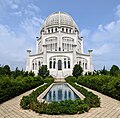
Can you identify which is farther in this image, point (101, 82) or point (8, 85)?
point (101, 82)

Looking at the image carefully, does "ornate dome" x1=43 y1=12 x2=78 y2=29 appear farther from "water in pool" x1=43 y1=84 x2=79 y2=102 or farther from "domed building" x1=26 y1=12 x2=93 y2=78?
"water in pool" x1=43 y1=84 x2=79 y2=102

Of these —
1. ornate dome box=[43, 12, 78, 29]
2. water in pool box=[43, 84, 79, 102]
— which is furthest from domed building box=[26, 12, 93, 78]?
water in pool box=[43, 84, 79, 102]

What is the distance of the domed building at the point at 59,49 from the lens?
5053 cm

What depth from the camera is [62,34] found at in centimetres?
5775

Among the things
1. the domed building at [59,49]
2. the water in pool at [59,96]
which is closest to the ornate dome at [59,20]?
the domed building at [59,49]

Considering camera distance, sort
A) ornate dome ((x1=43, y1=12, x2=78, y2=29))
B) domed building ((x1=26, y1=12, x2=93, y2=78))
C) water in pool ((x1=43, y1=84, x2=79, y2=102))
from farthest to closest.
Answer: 1. ornate dome ((x1=43, y1=12, x2=78, y2=29))
2. domed building ((x1=26, y1=12, x2=93, y2=78))
3. water in pool ((x1=43, y1=84, x2=79, y2=102))

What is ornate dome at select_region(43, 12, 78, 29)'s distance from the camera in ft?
205

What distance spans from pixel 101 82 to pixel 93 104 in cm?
861

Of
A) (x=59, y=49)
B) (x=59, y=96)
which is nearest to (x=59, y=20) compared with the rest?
(x=59, y=49)

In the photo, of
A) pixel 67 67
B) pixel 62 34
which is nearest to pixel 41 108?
pixel 67 67

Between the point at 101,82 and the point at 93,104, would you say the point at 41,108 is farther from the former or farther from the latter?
the point at 101,82

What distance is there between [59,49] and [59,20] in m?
12.7

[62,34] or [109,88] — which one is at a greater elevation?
[62,34]

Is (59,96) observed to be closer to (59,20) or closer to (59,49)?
(59,49)
